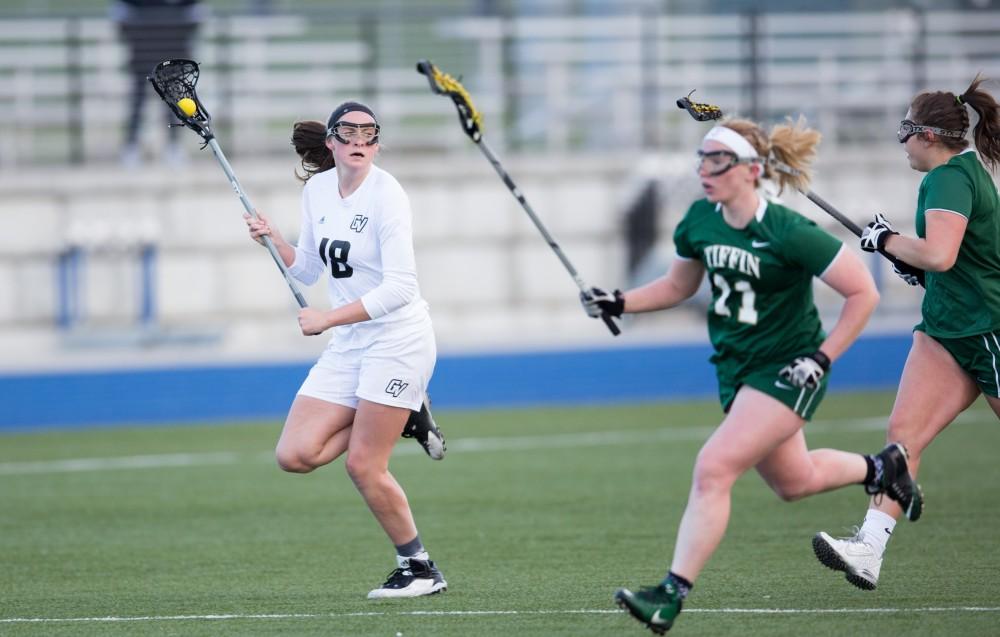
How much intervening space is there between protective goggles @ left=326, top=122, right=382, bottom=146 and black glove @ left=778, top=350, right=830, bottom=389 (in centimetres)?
220

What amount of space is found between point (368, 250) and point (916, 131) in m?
2.53

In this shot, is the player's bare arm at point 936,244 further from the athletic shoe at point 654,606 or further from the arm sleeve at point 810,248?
the athletic shoe at point 654,606

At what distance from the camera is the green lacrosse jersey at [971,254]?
685cm

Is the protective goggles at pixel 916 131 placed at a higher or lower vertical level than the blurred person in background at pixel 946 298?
higher

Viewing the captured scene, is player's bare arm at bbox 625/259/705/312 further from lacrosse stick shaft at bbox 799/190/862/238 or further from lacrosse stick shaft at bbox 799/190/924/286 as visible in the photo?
lacrosse stick shaft at bbox 799/190/862/238

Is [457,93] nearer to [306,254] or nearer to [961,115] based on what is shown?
[306,254]

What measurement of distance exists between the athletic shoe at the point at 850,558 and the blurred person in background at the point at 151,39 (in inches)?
454

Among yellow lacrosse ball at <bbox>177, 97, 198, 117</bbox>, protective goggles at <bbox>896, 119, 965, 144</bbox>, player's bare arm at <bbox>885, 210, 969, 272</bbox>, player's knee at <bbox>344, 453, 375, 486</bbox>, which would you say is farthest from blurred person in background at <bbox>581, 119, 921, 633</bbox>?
yellow lacrosse ball at <bbox>177, 97, 198, 117</bbox>

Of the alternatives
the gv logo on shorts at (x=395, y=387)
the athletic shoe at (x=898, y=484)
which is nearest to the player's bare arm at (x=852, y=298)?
the athletic shoe at (x=898, y=484)

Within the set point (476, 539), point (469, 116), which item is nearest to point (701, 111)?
point (469, 116)

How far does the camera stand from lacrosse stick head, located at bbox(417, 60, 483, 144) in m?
7.07

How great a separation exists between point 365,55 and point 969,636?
12929mm

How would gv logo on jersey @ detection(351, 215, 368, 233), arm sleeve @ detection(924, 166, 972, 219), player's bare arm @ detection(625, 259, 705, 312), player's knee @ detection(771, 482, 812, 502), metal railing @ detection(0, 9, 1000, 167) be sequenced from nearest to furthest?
player's knee @ detection(771, 482, 812, 502) → player's bare arm @ detection(625, 259, 705, 312) → arm sleeve @ detection(924, 166, 972, 219) → gv logo on jersey @ detection(351, 215, 368, 233) → metal railing @ detection(0, 9, 1000, 167)

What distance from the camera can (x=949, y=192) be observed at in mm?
6773
